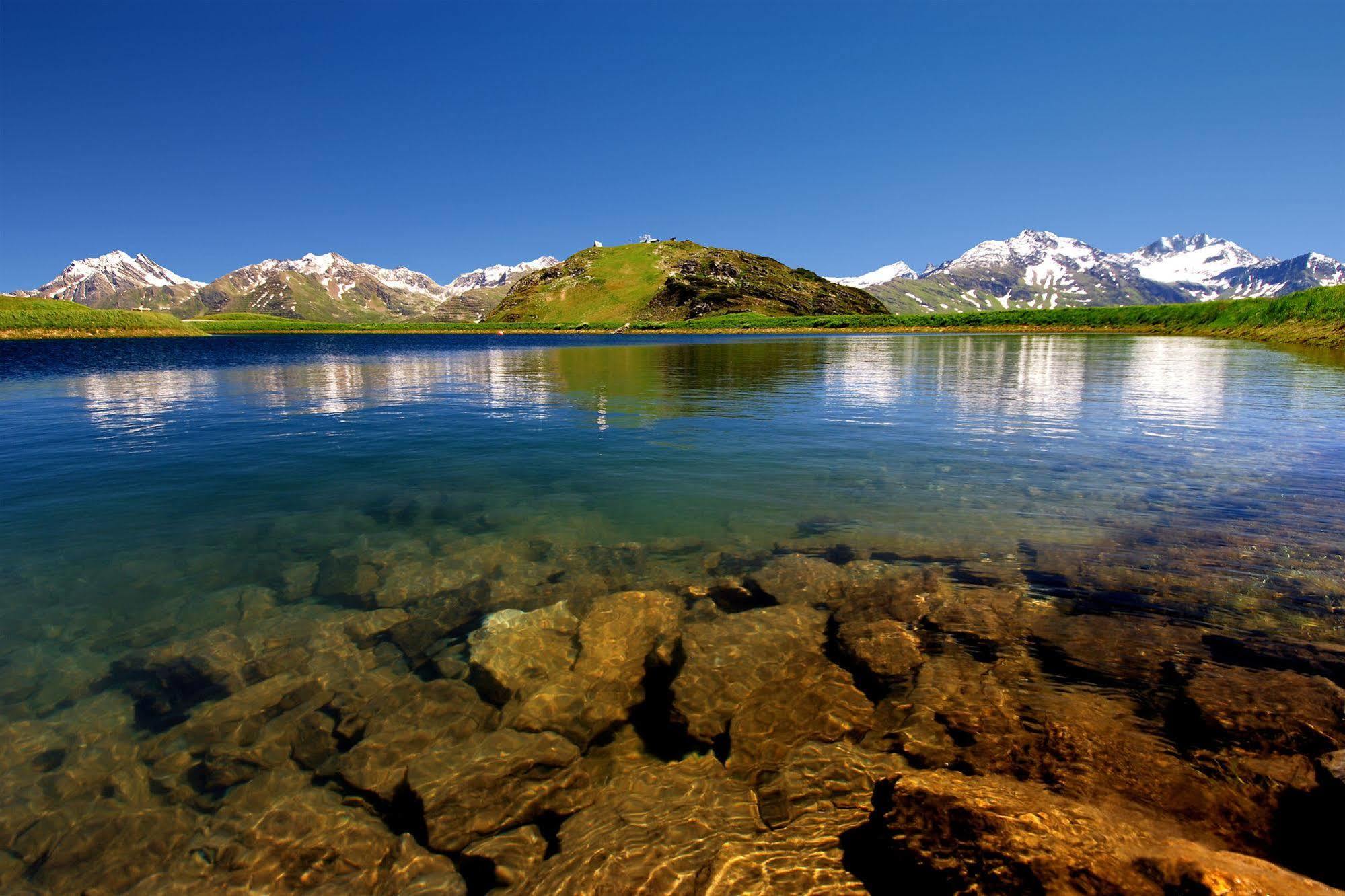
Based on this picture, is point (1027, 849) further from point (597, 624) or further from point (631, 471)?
point (631, 471)

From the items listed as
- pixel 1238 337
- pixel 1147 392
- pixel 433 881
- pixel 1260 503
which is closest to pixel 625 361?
pixel 1147 392

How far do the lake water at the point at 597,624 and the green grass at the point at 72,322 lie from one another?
165559 mm

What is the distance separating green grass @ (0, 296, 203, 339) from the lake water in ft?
543

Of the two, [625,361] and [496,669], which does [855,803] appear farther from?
[625,361]

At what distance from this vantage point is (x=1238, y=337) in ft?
313

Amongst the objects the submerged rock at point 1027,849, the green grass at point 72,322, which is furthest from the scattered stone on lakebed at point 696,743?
the green grass at point 72,322

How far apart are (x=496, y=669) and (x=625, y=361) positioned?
6400 cm

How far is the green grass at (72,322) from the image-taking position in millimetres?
132875

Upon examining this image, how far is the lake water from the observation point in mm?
6328

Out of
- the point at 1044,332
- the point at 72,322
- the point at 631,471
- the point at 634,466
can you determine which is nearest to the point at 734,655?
the point at 631,471

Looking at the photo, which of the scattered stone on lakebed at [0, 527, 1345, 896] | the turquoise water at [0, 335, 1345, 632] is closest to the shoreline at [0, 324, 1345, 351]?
the turquoise water at [0, 335, 1345, 632]

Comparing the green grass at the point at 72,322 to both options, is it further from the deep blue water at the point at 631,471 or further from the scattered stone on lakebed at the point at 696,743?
the scattered stone on lakebed at the point at 696,743

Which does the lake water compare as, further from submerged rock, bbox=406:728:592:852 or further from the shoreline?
the shoreline

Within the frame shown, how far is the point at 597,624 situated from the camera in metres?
10.0
